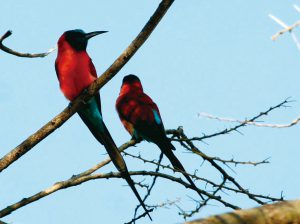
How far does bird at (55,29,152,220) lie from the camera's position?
16.5ft

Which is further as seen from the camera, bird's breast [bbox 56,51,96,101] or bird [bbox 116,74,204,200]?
bird [bbox 116,74,204,200]

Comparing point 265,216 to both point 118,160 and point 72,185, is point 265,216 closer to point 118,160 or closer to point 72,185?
point 72,185

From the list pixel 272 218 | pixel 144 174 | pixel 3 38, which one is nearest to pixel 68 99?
pixel 144 174

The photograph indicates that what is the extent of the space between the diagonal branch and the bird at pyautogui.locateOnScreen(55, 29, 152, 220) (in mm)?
839

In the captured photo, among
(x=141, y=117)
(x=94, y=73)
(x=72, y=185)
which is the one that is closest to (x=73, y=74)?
(x=94, y=73)

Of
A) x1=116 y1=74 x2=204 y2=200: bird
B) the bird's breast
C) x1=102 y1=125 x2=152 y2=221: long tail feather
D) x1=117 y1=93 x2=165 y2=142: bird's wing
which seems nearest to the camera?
x1=102 y1=125 x2=152 y2=221: long tail feather

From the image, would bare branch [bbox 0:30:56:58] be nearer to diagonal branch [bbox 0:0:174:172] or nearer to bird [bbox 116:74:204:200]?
diagonal branch [bbox 0:0:174:172]

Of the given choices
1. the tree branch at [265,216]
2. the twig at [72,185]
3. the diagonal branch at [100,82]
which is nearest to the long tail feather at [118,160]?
the twig at [72,185]

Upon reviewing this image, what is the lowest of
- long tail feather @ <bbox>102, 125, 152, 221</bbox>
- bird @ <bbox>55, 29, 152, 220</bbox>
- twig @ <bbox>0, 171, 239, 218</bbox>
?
twig @ <bbox>0, 171, 239, 218</bbox>

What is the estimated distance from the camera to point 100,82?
370 cm

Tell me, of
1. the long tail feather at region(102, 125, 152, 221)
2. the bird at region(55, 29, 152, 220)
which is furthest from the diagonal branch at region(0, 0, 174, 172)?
the bird at region(55, 29, 152, 220)

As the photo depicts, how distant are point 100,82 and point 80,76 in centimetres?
153

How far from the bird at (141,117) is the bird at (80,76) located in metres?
0.81

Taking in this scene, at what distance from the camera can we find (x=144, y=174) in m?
4.04
